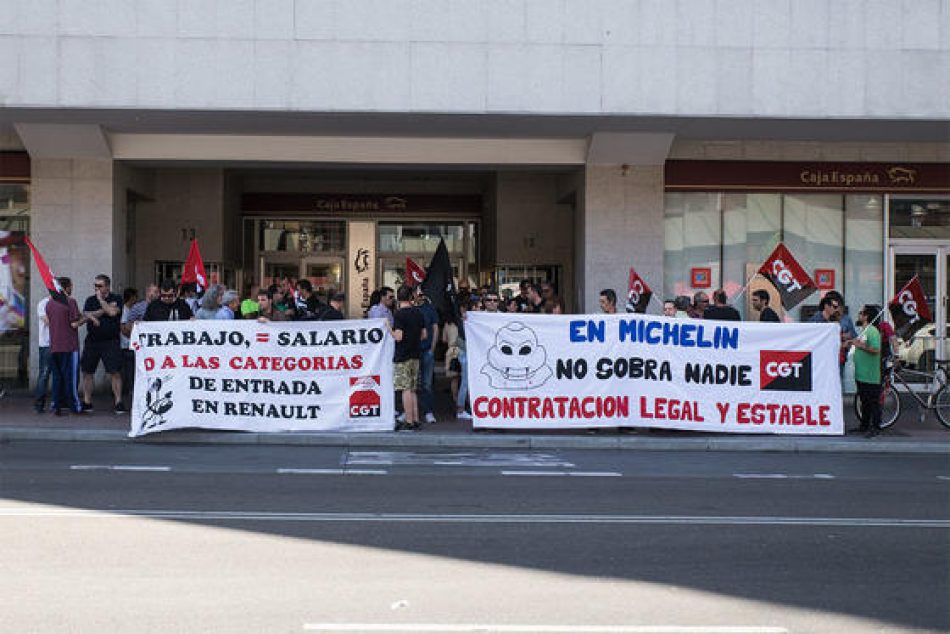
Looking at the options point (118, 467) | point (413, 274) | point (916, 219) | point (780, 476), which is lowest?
point (780, 476)

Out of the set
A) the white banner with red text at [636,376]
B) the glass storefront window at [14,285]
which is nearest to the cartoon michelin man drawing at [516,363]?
the white banner with red text at [636,376]

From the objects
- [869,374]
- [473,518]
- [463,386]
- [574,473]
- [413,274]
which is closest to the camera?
[473,518]

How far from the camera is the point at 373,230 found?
29562mm

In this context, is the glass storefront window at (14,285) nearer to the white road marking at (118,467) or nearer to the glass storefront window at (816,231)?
the white road marking at (118,467)

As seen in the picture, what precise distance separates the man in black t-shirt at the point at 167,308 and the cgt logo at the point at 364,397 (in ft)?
10.2

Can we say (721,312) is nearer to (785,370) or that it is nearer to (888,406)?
(785,370)

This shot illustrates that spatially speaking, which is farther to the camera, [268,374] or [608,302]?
[608,302]

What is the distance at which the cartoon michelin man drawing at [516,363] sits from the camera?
1655 centimetres

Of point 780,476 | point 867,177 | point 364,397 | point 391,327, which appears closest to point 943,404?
point 867,177

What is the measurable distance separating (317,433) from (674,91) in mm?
7879

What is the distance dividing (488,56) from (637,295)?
4.65 m

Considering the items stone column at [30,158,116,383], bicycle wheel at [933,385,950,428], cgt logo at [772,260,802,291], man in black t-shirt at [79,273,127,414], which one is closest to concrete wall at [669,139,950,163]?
cgt logo at [772,260,802,291]

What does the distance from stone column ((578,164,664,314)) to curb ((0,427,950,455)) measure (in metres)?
5.74

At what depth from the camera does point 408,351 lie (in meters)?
16.3
